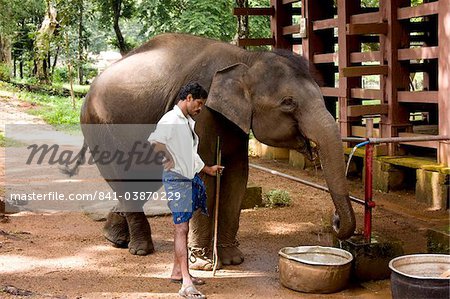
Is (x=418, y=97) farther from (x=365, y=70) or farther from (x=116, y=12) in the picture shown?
(x=116, y=12)

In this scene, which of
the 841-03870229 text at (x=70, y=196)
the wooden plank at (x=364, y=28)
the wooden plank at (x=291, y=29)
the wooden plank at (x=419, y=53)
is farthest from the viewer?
the wooden plank at (x=291, y=29)

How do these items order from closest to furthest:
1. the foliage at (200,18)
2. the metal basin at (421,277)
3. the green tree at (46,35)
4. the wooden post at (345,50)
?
the metal basin at (421,277) < the wooden post at (345,50) < the foliage at (200,18) < the green tree at (46,35)

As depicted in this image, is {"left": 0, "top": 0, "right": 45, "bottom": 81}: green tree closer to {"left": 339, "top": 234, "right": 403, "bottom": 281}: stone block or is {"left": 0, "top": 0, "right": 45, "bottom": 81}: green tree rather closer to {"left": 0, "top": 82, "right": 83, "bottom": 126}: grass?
{"left": 0, "top": 82, "right": 83, "bottom": 126}: grass

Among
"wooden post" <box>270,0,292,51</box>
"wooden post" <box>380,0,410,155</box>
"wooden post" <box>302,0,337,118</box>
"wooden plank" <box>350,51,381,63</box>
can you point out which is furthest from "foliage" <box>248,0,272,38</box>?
"wooden post" <box>380,0,410,155</box>

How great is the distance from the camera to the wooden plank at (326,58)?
12.0 meters

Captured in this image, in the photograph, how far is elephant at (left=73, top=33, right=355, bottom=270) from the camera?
6012mm

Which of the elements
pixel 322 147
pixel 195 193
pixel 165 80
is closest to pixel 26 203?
pixel 165 80

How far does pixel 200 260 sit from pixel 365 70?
15.5ft

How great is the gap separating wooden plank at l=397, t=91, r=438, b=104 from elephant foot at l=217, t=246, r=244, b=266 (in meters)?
4.02

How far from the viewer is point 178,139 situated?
18.7 ft

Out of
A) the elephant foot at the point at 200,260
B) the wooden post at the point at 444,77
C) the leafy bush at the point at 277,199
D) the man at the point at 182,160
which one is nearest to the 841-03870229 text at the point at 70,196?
the leafy bush at the point at 277,199

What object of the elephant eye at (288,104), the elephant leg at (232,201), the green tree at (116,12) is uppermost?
the green tree at (116,12)

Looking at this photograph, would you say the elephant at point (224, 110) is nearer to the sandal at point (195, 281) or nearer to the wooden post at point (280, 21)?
the sandal at point (195, 281)

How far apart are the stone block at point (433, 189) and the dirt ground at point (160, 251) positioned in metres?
0.15
